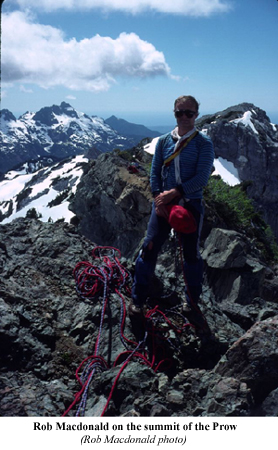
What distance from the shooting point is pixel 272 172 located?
190ft

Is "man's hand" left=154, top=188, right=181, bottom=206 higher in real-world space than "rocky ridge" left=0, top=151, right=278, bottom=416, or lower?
higher

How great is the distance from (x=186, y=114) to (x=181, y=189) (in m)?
1.19

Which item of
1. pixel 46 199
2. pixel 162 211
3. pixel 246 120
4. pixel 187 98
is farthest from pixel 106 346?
pixel 46 199

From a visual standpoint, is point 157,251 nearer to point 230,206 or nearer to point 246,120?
point 230,206

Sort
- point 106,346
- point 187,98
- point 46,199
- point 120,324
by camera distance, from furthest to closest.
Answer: point 46,199 < point 120,324 < point 106,346 < point 187,98

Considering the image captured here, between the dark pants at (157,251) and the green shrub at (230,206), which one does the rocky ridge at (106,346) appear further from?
the green shrub at (230,206)

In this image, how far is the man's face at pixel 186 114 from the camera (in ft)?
16.8

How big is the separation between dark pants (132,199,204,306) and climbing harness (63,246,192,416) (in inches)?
20.5

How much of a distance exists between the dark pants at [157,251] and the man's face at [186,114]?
128 centimetres

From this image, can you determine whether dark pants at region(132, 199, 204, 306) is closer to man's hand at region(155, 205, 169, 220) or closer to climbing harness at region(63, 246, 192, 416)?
man's hand at region(155, 205, 169, 220)

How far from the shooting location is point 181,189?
5309mm

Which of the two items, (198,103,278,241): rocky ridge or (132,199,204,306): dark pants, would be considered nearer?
(132,199,204,306): dark pants

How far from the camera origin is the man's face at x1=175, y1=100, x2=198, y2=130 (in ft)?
16.8

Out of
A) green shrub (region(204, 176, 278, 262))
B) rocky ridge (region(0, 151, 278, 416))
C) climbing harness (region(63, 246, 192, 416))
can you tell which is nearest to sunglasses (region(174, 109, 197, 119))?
climbing harness (region(63, 246, 192, 416))
